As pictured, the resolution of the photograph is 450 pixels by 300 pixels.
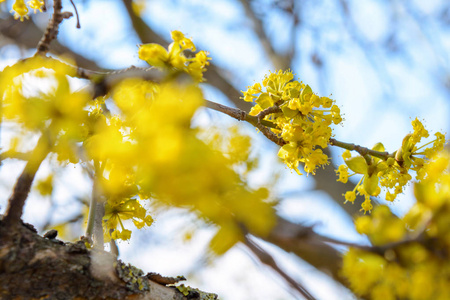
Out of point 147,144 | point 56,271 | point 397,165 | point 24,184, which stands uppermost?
point 397,165

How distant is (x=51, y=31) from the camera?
1026 millimetres

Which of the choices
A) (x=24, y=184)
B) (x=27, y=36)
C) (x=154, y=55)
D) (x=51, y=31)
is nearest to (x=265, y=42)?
(x=27, y=36)

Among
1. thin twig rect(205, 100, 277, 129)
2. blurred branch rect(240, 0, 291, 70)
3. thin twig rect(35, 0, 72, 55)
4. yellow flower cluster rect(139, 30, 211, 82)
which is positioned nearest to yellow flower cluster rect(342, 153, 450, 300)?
thin twig rect(205, 100, 277, 129)

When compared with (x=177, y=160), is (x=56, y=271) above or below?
below

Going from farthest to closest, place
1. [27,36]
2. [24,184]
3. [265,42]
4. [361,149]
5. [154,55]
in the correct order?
[265,42]
[27,36]
[361,149]
[154,55]
[24,184]

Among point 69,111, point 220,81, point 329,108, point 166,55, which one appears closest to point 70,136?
point 69,111

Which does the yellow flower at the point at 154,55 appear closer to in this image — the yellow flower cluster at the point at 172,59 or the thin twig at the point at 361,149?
the yellow flower cluster at the point at 172,59

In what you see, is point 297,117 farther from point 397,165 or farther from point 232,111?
point 397,165

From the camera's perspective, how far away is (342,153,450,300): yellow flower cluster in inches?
24.1

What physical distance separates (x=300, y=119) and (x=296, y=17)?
308 cm

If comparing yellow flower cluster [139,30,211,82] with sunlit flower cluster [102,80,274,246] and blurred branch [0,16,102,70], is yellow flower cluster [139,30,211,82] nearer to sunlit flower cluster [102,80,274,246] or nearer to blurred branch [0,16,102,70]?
sunlit flower cluster [102,80,274,246]

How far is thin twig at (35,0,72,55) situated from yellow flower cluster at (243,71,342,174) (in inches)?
27.6

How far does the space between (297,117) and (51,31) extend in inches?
32.1

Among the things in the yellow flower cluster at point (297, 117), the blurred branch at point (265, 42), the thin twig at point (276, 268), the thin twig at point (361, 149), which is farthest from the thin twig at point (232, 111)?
the blurred branch at point (265, 42)
